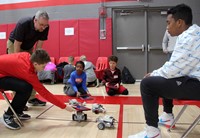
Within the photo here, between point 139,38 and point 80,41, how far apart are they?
182cm

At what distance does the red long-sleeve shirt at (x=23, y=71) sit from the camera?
258 cm

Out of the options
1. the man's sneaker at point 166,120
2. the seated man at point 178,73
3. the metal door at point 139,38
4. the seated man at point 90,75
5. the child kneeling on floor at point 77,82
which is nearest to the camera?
the seated man at point 178,73

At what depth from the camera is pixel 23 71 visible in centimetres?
260

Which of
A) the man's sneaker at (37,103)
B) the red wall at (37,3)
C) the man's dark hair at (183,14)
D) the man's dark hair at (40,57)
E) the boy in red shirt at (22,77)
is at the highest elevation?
the red wall at (37,3)

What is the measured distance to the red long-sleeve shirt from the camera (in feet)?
8.45

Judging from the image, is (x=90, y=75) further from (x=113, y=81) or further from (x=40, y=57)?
(x=40, y=57)

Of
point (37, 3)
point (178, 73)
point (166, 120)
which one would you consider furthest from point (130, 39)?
point (178, 73)

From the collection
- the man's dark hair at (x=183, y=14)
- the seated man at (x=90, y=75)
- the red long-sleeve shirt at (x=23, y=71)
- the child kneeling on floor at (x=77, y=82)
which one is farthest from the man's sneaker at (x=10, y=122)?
the seated man at (x=90, y=75)

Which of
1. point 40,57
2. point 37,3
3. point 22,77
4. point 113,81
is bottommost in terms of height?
point 113,81

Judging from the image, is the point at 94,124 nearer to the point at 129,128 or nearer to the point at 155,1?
the point at 129,128

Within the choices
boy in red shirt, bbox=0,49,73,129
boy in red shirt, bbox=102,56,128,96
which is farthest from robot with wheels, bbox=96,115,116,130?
boy in red shirt, bbox=102,56,128,96

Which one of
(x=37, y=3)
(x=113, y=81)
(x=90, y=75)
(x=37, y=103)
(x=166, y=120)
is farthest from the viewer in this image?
(x=37, y=3)

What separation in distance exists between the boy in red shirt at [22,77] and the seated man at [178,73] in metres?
1.00

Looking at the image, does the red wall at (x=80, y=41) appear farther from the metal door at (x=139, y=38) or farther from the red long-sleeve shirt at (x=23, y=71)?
the red long-sleeve shirt at (x=23, y=71)
